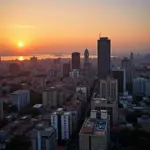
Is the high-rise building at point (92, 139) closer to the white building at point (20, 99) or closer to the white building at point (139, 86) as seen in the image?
the white building at point (20, 99)

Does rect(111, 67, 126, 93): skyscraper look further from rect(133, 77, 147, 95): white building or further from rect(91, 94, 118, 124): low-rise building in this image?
rect(91, 94, 118, 124): low-rise building

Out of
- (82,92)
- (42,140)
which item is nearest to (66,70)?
(82,92)

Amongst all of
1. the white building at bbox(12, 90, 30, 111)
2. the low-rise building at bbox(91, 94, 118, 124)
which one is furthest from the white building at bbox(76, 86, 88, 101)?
the low-rise building at bbox(91, 94, 118, 124)

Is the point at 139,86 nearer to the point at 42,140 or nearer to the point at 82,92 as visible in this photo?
the point at 82,92

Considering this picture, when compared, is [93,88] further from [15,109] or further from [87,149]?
[87,149]

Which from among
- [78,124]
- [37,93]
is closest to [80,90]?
[37,93]

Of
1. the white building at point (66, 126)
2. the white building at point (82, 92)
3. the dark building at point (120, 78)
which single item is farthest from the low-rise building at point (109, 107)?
the dark building at point (120, 78)
